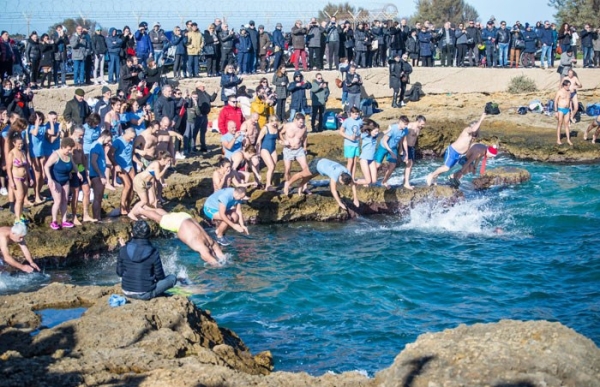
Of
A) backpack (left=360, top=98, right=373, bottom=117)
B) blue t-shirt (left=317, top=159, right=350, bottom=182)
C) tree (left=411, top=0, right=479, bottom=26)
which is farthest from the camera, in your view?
tree (left=411, top=0, right=479, bottom=26)

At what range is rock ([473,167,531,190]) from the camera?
20234mm

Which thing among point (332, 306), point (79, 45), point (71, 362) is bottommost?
point (332, 306)

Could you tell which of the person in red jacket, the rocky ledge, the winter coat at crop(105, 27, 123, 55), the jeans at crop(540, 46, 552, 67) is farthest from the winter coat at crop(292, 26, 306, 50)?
the rocky ledge

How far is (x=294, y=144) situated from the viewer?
1766 centimetres

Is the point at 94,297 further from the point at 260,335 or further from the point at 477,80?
the point at 477,80

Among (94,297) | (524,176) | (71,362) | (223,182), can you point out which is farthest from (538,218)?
(71,362)

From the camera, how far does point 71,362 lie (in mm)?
8188

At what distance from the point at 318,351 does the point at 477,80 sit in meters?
20.7

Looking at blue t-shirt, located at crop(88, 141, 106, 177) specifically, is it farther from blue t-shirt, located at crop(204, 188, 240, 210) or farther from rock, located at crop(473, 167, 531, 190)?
rock, located at crop(473, 167, 531, 190)

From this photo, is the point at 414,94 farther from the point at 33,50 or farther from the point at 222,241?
the point at 222,241

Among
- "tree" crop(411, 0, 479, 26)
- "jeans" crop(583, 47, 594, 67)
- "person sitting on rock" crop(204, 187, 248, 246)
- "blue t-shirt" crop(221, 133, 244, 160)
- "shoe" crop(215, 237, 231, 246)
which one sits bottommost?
"shoe" crop(215, 237, 231, 246)

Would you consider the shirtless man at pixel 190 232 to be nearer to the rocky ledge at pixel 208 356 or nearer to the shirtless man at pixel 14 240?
the shirtless man at pixel 14 240

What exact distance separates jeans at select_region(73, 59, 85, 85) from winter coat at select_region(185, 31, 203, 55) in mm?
3122

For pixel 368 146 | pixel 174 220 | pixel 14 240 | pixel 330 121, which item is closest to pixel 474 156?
pixel 368 146
